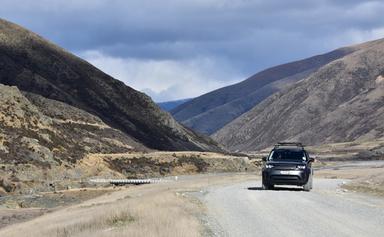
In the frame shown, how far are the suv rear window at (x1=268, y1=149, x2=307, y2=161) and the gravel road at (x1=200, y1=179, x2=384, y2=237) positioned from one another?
19.3 feet

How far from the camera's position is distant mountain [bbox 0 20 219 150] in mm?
126812

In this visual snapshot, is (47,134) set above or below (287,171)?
above

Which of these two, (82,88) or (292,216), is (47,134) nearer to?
(82,88)

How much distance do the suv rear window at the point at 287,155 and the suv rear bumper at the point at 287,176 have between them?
1.11 m

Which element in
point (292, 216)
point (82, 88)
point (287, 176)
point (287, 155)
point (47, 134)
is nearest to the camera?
point (292, 216)

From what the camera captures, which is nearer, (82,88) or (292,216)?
(292,216)

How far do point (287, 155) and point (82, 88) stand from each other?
349ft

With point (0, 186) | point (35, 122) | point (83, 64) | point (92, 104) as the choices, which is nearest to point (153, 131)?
point (92, 104)

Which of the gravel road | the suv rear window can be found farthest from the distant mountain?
the gravel road

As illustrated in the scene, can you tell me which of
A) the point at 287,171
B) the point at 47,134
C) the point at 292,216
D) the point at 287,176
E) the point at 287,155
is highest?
the point at 47,134

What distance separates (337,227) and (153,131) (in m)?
120

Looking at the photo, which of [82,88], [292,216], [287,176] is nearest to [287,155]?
[287,176]

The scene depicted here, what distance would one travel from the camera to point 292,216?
1944cm

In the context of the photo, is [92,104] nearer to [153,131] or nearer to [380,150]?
[153,131]
